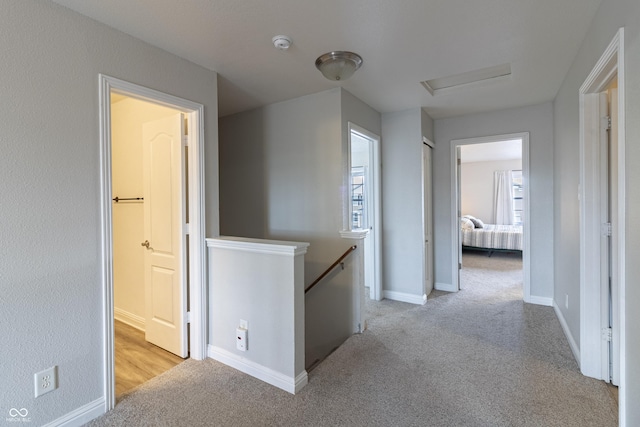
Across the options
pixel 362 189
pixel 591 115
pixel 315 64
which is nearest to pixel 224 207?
pixel 362 189

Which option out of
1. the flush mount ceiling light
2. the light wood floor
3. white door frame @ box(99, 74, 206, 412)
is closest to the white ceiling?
the flush mount ceiling light

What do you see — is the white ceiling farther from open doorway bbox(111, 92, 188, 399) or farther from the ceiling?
open doorway bbox(111, 92, 188, 399)

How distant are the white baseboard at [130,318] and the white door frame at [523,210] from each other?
3882 millimetres

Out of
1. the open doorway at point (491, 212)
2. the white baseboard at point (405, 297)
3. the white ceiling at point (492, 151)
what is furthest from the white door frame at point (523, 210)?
the white ceiling at point (492, 151)

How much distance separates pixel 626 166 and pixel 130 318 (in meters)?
4.19

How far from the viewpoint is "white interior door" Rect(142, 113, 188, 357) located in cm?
257

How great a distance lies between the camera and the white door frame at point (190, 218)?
1.94 metres

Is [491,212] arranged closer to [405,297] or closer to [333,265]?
[405,297]

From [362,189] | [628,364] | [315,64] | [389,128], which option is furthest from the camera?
[362,189]

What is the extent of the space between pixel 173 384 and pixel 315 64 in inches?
104

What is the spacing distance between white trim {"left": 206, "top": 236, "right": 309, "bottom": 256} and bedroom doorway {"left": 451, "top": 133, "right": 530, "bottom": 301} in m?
2.99

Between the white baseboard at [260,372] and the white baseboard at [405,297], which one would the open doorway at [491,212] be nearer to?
the white baseboard at [405,297]

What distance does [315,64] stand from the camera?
101 inches

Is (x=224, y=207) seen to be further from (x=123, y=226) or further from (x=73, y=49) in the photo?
(x=73, y=49)
